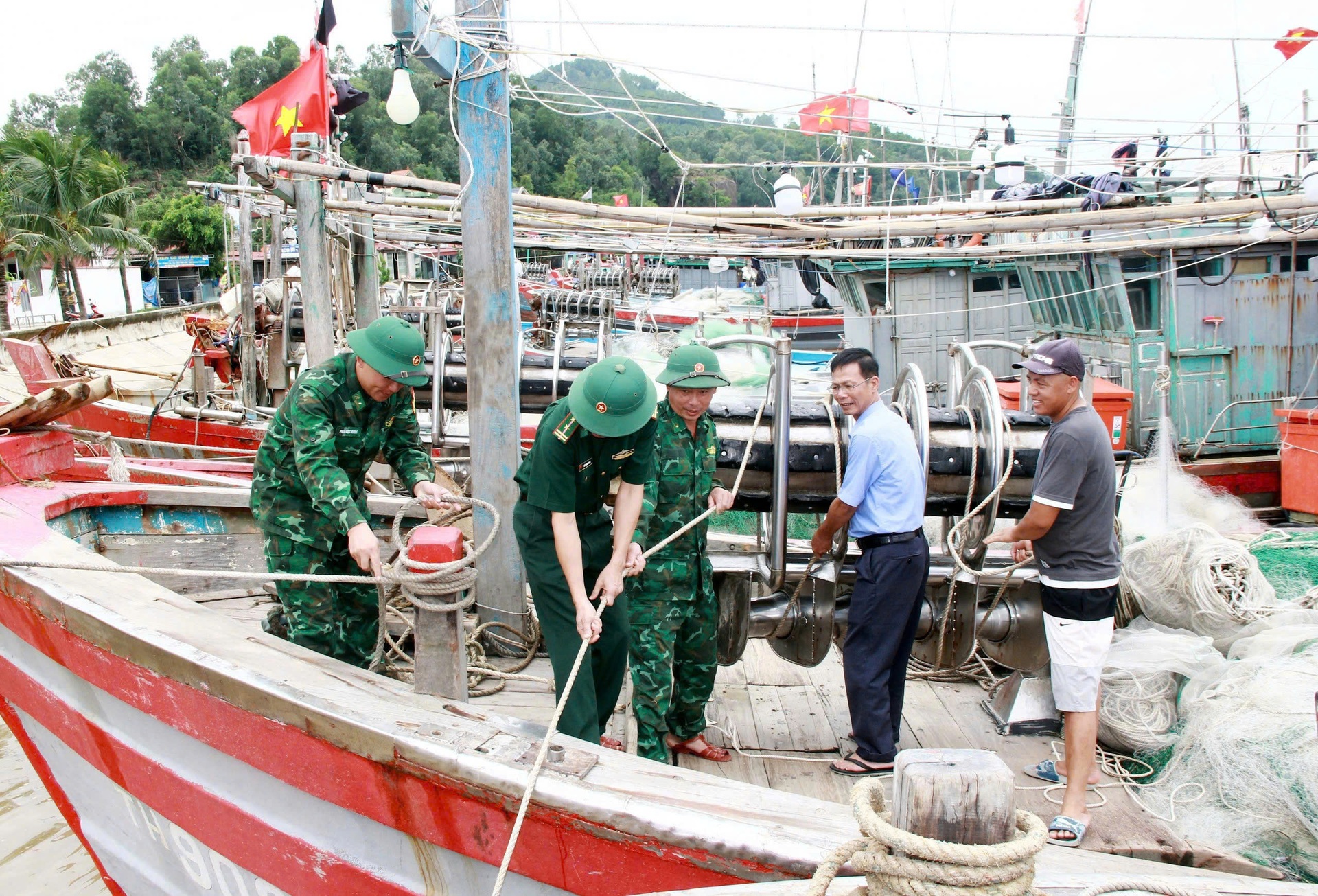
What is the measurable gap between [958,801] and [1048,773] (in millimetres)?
2519

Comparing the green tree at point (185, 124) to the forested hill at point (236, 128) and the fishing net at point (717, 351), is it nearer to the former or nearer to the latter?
the forested hill at point (236, 128)

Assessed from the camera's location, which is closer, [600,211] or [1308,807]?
[1308,807]

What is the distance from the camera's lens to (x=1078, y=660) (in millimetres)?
3250

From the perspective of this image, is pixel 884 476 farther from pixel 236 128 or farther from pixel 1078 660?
pixel 236 128

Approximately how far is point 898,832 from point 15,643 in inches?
154

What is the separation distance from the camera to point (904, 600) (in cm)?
356

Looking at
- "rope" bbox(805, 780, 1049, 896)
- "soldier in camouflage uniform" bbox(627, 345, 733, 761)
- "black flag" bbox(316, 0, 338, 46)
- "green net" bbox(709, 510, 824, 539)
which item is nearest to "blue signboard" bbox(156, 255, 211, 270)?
"black flag" bbox(316, 0, 338, 46)

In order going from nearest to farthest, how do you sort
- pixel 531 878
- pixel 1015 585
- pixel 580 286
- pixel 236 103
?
1. pixel 531 878
2. pixel 1015 585
3. pixel 580 286
4. pixel 236 103

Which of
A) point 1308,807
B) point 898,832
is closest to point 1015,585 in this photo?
point 1308,807

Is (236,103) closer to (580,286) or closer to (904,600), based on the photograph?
(580,286)

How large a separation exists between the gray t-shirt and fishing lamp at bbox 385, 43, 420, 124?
315 centimetres

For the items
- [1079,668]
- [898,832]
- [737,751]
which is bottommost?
[737,751]

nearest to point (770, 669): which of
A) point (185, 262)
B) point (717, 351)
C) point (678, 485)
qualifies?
point (678, 485)

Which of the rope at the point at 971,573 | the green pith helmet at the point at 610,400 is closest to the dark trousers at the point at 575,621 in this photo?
the green pith helmet at the point at 610,400
